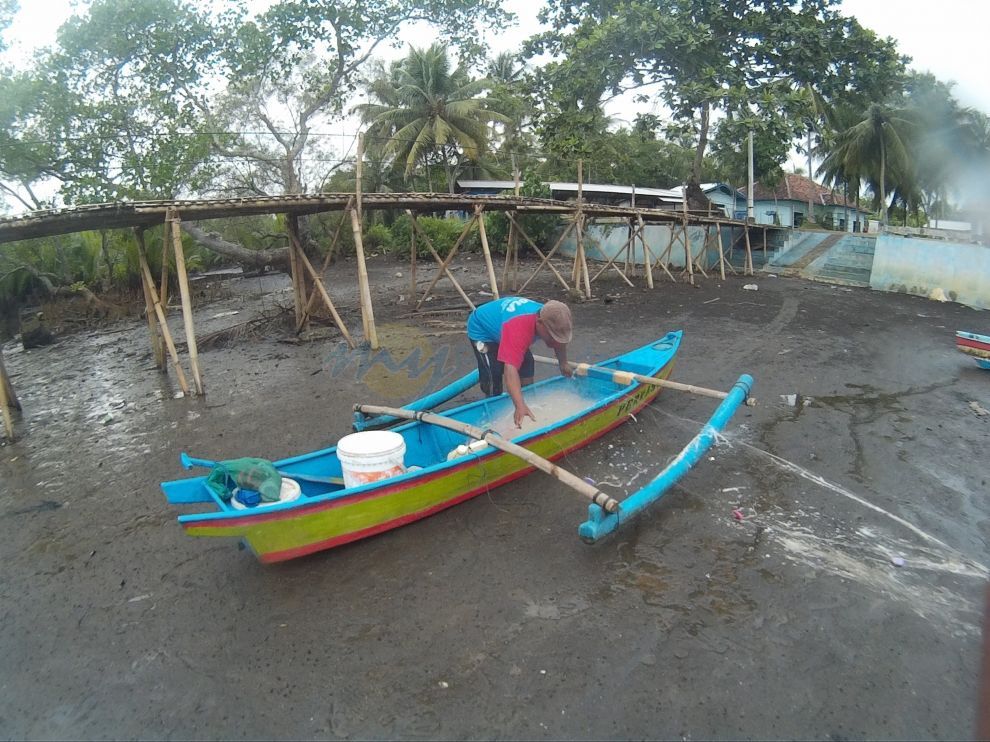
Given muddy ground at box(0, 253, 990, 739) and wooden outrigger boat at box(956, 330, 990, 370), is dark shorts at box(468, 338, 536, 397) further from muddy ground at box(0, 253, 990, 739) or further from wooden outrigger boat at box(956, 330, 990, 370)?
wooden outrigger boat at box(956, 330, 990, 370)

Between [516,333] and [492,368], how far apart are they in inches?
43.3

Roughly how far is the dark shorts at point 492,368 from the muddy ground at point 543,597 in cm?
101

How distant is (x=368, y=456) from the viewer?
396 centimetres

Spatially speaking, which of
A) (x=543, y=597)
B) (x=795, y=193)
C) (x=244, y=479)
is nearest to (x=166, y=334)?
(x=244, y=479)

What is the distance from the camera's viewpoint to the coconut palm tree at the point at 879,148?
21.5 meters

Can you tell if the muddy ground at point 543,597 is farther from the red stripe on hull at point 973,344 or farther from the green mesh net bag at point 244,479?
the red stripe on hull at point 973,344

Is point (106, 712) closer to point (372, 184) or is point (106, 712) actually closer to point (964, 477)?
point (964, 477)

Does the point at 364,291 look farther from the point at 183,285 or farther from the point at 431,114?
the point at 431,114

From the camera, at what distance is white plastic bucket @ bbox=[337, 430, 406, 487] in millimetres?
3961

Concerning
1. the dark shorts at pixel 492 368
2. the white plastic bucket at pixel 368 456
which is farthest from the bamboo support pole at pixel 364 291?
the white plastic bucket at pixel 368 456

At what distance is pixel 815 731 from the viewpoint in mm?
2637

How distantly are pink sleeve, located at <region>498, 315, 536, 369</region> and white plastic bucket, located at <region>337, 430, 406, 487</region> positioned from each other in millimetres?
1068

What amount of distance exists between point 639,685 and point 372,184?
23.8 metres

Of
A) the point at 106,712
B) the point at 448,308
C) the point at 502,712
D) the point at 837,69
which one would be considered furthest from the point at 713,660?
the point at 837,69
